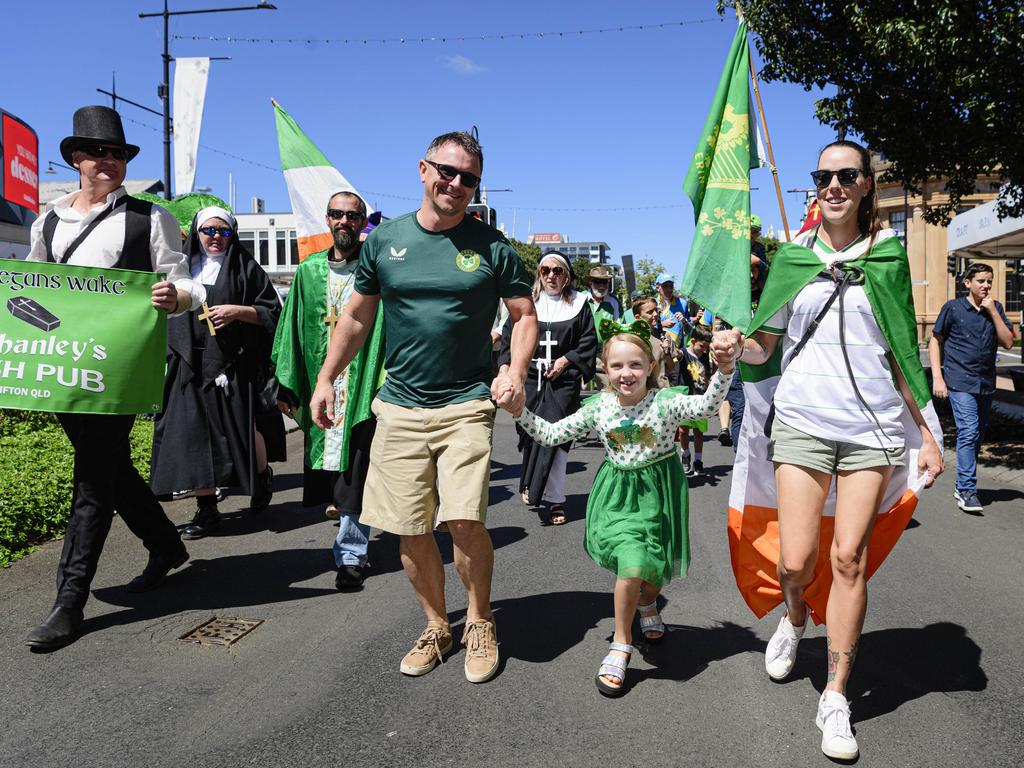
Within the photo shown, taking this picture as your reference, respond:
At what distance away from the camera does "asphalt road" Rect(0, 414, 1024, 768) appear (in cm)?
310

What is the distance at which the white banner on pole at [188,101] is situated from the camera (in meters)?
14.7

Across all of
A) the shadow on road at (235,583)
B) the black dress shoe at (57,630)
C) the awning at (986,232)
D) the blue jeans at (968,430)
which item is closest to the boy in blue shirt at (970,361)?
the blue jeans at (968,430)

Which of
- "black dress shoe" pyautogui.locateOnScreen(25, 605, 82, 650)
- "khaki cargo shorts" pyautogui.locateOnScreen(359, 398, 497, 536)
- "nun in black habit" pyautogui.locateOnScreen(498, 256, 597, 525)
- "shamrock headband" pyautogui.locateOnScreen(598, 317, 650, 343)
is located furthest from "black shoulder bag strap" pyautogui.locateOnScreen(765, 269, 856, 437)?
"nun in black habit" pyautogui.locateOnScreen(498, 256, 597, 525)

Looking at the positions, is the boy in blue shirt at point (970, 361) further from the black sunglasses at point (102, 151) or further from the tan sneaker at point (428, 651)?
the black sunglasses at point (102, 151)

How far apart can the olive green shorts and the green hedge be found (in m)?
4.56

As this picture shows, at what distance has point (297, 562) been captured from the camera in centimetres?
560

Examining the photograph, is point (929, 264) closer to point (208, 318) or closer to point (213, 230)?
point (213, 230)

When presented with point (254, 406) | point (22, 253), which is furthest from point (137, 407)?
point (22, 253)

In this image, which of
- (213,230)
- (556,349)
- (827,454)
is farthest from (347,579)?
(556,349)

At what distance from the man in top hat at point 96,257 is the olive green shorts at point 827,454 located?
9.45 feet

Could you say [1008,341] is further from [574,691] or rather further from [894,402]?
[574,691]

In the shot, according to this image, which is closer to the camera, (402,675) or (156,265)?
(402,675)

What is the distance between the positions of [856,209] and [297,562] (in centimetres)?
383

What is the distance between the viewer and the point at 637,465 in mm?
3932
